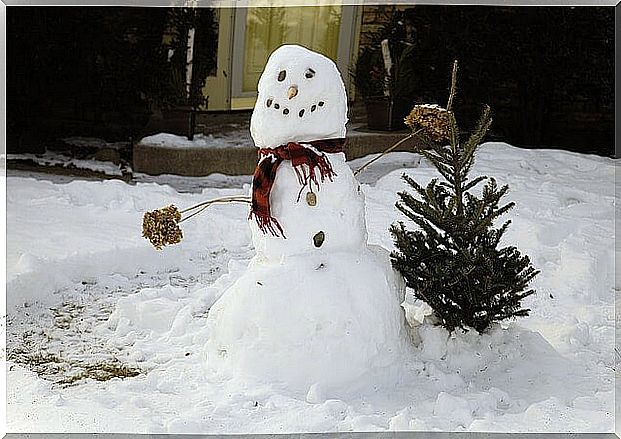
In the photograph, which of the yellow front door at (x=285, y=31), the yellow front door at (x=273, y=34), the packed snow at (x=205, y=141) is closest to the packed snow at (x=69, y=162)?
the packed snow at (x=205, y=141)

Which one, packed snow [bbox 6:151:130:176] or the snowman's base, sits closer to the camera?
the snowman's base

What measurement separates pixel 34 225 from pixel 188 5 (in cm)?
252

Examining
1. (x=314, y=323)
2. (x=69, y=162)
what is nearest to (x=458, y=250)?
(x=314, y=323)

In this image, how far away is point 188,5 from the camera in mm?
6266

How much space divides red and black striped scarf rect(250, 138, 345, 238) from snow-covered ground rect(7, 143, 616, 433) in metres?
0.49

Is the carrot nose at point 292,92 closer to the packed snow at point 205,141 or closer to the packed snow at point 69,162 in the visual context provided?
the packed snow at point 205,141

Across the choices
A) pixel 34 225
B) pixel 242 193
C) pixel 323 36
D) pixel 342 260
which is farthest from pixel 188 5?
pixel 342 260

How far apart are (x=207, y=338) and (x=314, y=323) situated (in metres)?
0.57

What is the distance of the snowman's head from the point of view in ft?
8.37

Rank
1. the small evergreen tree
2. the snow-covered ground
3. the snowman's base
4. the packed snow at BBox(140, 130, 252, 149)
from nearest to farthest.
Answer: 1. the snow-covered ground
2. the snowman's base
3. the small evergreen tree
4. the packed snow at BBox(140, 130, 252, 149)

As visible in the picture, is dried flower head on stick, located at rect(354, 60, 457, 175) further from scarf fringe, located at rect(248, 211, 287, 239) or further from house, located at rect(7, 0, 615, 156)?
house, located at rect(7, 0, 615, 156)

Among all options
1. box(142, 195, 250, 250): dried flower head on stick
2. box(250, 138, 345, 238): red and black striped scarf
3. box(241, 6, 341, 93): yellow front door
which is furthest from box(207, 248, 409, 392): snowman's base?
box(241, 6, 341, 93): yellow front door

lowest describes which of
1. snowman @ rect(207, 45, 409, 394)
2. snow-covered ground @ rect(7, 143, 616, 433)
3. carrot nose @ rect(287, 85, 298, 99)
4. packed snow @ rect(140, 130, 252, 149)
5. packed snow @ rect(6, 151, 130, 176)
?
packed snow @ rect(6, 151, 130, 176)

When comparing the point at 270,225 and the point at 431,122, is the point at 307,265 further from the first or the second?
the point at 431,122
